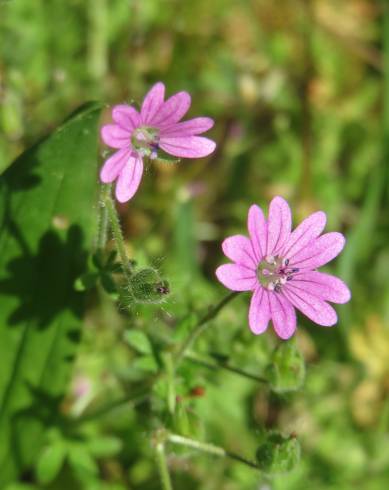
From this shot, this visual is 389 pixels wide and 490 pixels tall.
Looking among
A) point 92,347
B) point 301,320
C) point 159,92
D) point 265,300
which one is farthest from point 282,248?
point 301,320

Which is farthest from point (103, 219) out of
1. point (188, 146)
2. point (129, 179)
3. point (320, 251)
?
point (320, 251)

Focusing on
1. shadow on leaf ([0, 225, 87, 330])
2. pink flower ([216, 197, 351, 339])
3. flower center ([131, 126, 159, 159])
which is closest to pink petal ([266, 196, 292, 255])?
pink flower ([216, 197, 351, 339])

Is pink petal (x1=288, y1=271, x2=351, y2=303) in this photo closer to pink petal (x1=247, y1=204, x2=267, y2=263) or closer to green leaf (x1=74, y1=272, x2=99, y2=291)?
pink petal (x1=247, y1=204, x2=267, y2=263)

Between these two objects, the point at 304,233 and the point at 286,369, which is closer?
the point at 304,233

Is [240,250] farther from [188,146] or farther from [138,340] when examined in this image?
[138,340]

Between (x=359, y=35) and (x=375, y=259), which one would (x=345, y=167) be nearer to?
(x=375, y=259)

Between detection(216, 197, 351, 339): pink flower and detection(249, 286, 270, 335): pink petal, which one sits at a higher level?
detection(216, 197, 351, 339): pink flower

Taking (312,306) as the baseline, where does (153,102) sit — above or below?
above
